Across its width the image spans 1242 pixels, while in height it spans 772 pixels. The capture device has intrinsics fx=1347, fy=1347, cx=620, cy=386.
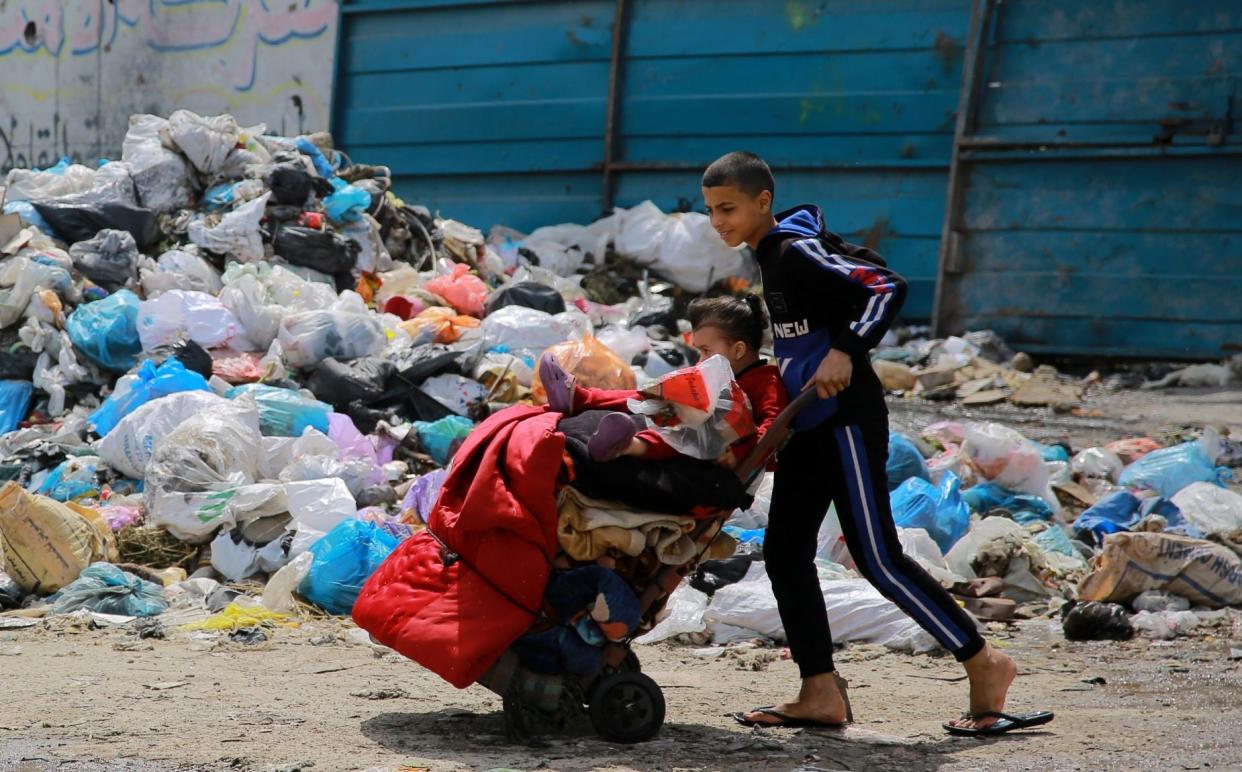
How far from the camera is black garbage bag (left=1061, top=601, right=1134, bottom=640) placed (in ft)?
15.5

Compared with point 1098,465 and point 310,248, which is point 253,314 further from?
point 1098,465

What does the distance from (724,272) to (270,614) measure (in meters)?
5.79

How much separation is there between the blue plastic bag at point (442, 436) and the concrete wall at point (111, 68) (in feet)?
27.5

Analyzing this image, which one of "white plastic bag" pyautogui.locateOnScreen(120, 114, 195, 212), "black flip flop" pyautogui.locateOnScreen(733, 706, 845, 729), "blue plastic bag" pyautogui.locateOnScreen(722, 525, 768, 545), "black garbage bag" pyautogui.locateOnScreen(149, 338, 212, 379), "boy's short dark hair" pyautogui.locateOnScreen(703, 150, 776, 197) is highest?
"boy's short dark hair" pyautogui.locateOnScreen(703, 150, 776, 197)

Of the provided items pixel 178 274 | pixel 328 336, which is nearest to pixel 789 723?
pixel 328 336

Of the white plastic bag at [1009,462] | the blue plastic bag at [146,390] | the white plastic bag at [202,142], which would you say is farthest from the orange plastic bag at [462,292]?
the white plastic bag at [1009,462]

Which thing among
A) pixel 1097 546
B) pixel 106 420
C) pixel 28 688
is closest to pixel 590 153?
pixel 106 420

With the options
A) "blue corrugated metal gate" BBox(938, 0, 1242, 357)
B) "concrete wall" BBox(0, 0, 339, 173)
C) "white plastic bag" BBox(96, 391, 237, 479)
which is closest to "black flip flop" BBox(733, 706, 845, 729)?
"white plastic bag" BBox(96, 391, 237, 479)

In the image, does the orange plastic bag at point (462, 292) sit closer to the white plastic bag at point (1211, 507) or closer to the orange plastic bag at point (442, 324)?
the orange plastic bag at point (442, 324)

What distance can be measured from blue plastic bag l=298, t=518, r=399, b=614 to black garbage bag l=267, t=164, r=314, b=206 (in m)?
3.98

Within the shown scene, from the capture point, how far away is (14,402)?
7.02 meters

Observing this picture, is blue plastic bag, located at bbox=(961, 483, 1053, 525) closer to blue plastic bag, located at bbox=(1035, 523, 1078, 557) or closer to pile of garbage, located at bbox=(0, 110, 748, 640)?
blue plastic bag, located at bbox=(1035, 523, 1078, 557)

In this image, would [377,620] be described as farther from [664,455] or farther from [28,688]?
[28,688]

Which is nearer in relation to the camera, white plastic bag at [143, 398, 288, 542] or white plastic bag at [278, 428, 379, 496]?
white plastic bag at [143, 398, 288, 542]
